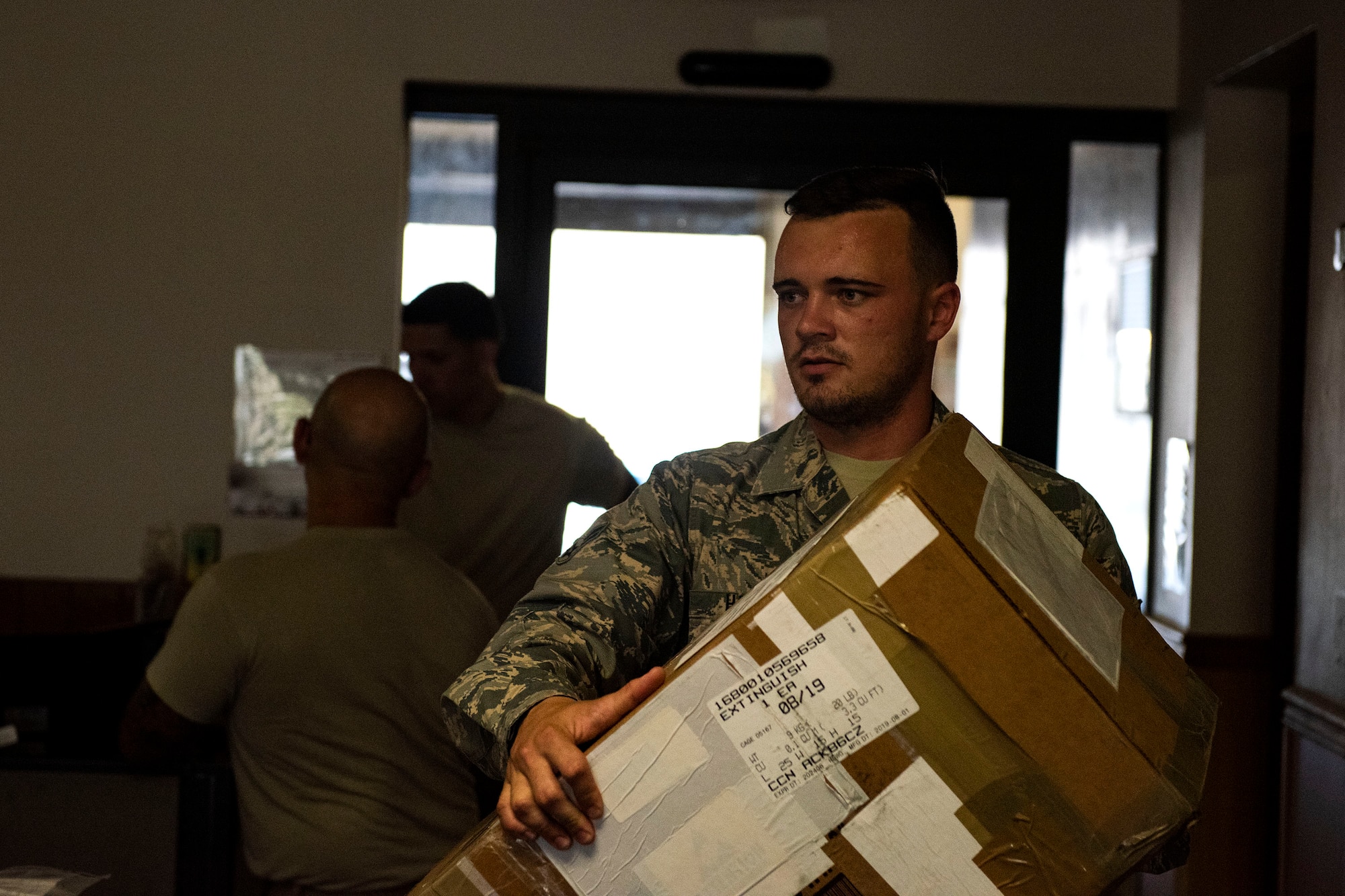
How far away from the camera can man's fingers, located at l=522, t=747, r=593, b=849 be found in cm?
90

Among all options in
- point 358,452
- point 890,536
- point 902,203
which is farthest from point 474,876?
point 358,452

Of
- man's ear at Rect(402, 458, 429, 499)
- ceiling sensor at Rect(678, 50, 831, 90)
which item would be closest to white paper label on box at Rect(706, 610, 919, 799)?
man's ear at Rect(402, 458, 429, 499)

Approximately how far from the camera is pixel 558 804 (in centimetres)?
90

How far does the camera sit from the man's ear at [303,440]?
201 centimetres

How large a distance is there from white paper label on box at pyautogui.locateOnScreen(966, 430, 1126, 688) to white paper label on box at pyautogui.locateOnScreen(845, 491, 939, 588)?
6 cm

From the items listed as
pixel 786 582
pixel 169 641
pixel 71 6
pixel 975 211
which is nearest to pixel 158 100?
pixel 71 6

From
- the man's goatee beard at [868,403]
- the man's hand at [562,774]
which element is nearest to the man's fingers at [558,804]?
the man's hand at [562,774]

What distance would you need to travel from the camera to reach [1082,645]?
0.95m

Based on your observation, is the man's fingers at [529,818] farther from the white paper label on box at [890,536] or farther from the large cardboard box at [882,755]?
the white paper label on box at [890,536]

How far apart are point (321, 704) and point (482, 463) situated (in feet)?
3.52

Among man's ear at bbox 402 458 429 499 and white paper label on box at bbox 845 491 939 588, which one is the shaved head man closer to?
man's ear at bbox 402 458 429 499

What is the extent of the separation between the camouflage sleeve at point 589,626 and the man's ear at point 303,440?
0.84 meters

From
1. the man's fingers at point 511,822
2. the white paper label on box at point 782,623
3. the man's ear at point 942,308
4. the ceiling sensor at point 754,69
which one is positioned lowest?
the man's fingers at point 511,822

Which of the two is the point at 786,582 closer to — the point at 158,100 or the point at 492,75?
the point at 492,75
